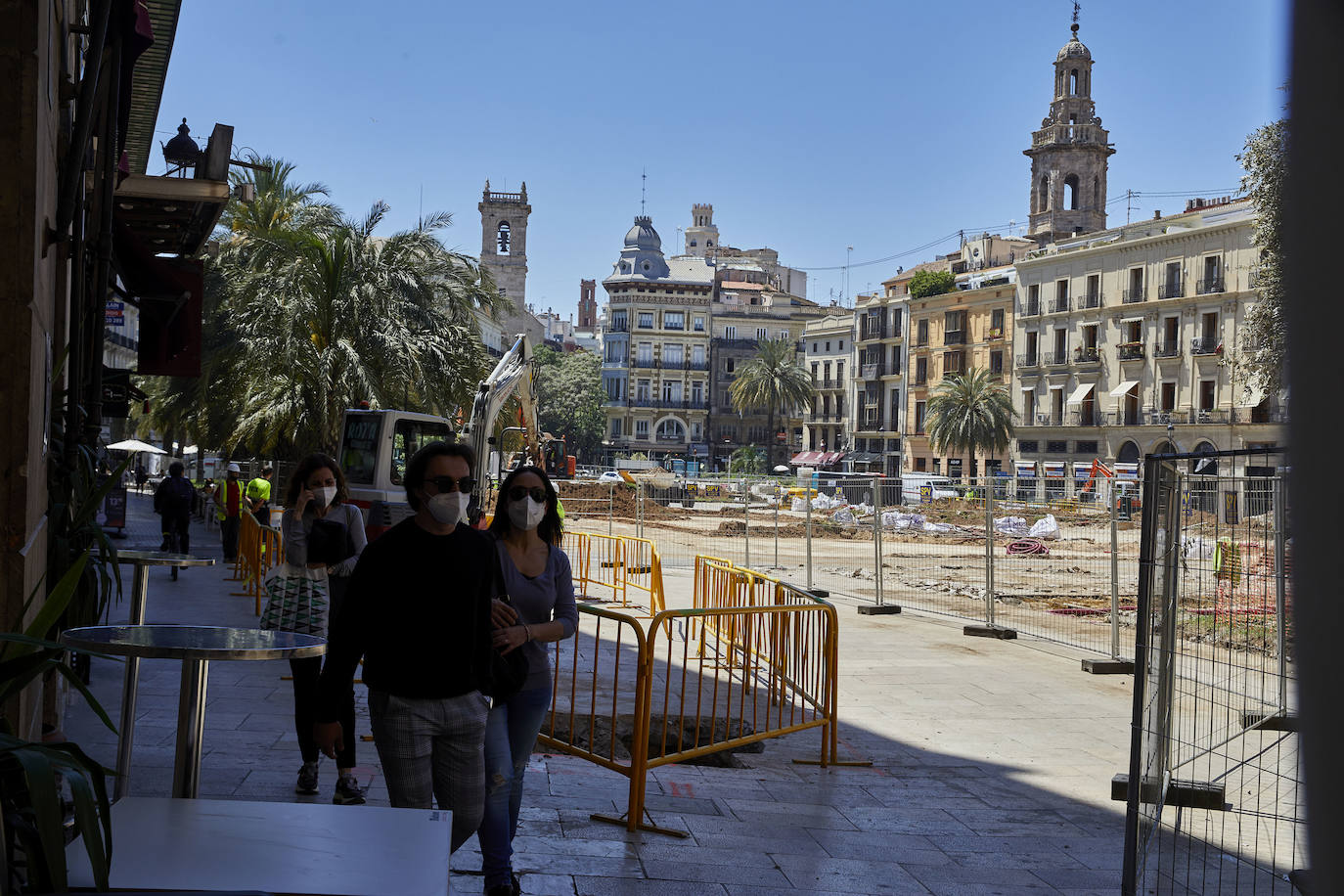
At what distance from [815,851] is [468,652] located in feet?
8.78

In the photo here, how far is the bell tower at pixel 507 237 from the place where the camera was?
130 meters

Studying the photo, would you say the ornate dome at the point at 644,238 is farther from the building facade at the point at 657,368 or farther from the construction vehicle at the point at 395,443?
the construction vehicle at the point at 395,443

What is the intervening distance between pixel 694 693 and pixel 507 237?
12533 cm

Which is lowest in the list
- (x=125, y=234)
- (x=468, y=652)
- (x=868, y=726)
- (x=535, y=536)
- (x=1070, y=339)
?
(x=868, y=726)

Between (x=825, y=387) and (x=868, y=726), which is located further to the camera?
(x=825, y=387)

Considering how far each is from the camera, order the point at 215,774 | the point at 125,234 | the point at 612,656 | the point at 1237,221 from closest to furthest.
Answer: the point at 215,774 → the point at 125,234 → the point at 612,656 → the point at 1237,221

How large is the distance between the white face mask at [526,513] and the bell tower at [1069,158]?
83.5 metres

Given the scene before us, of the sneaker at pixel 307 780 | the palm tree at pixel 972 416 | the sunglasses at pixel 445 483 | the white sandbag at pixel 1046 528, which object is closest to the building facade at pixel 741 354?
the palm tree at pixel 972 416

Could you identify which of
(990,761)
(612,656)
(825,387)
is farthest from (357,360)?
(825,387)

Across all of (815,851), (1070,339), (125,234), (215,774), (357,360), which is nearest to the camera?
A: (815,851)

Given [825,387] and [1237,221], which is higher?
[1237,221]

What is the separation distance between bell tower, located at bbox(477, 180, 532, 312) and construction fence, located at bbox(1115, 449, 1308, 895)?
12397cm

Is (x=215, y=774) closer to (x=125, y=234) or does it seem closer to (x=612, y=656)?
(x=125, y=234)

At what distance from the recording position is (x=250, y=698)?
8.87 m
